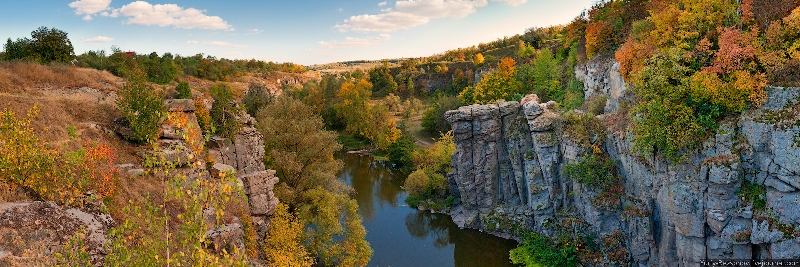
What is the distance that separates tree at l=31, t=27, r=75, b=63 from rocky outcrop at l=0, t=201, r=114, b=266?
21267mm

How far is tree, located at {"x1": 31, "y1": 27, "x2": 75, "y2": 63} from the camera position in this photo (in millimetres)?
26234

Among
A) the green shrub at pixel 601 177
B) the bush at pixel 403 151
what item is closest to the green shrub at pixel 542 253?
the green shrub at pixel 601 177

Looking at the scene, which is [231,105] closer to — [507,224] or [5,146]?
[5,146]

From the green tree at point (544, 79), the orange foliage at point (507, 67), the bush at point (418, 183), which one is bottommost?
the bush at point (418, 183)

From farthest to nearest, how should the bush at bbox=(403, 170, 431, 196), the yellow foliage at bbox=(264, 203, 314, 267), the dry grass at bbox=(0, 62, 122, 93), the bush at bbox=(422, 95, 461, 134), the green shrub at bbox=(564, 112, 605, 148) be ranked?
the bush at bbox=(422, 95, 461, 134) < the bush at bbox=(403, 170, 431, 196) < the green shrub at bbox=(564, 112, 605, 148) < the dry grass at bbox=(0, 62, 122, 93) < the yellow foliage at bbox=(264, 203, 314, 267)

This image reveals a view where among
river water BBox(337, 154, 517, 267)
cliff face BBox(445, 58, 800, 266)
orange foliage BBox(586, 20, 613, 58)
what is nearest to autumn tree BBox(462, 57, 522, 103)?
cliff face BBox(445, 58, 800, 266)

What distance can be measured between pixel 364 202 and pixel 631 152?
2122 centimetres

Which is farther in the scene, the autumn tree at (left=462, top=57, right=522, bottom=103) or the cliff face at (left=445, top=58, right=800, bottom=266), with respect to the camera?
the autumn tree at (left=462, top=57, right=522, bottom=103)

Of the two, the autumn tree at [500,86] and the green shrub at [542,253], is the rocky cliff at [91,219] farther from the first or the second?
the autumn tree at [500,86]

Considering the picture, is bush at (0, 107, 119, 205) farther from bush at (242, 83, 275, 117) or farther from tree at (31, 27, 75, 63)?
bush at (242, 83, 275, 117)

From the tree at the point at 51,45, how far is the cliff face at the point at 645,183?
25.3 meters

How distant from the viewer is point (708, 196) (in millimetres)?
16078

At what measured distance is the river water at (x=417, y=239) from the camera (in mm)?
25328

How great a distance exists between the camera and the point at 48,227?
10000 mm
